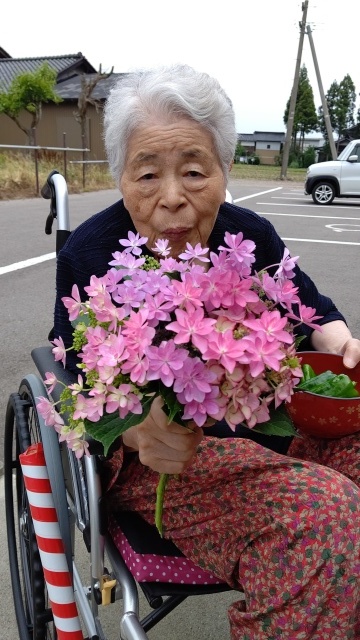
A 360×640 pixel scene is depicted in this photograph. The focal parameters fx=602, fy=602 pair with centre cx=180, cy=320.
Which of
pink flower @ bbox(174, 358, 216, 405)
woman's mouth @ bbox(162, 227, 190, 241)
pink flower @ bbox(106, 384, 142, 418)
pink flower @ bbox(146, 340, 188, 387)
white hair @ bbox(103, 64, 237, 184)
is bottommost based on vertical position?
pink flower @ bbox(106, 384, 142, 418)

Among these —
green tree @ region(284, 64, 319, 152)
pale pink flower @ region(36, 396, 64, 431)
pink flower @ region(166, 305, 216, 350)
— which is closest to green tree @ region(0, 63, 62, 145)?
pale pink flower @ region(36, 396, 64, 431)

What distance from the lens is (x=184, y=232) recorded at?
1.37 metres

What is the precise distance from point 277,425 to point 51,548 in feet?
2.47

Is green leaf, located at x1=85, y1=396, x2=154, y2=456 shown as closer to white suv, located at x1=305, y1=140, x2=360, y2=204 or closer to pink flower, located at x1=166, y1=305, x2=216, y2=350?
pink flower, located at x1=166, y1=305, x2=216, y2=350

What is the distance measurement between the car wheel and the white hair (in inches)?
508

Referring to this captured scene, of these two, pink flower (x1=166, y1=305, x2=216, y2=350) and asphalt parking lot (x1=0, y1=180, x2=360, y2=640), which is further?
asphalt parking lot (x1=0, y1=180, x2=360, y2=640)

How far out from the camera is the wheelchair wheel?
1.49m

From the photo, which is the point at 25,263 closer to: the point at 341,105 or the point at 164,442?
the point at 164,442

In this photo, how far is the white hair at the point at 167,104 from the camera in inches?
51.0

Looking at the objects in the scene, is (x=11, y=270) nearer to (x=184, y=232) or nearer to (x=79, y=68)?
(x=184, y=232)

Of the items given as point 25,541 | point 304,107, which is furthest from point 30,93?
point 304,107

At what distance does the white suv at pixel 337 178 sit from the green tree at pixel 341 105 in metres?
48.3

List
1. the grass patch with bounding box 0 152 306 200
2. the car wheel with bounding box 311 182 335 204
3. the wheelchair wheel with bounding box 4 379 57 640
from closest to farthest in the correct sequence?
the wheelchair wheel with bounding box 4 379 57 640, the grass patch with bounding box 0 152 306 200, the car wheel with bounding box 311 182 335 204

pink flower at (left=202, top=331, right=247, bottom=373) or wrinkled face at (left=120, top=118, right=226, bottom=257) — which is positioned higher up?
wrinkled face at (left=120, top=118, right=226, bottom=257)
